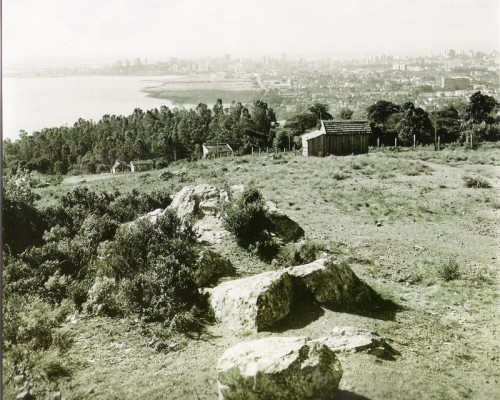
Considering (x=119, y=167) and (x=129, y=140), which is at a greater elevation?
(x=129, y=140)

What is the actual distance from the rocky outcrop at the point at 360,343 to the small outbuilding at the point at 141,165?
14636mm

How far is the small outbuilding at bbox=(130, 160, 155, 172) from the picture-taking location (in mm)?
20786

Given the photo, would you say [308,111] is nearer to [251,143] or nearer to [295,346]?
[251,143]

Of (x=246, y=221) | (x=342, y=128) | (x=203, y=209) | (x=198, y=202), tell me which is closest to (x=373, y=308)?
(x=246, y=221)

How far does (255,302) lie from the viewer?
8.98 metres

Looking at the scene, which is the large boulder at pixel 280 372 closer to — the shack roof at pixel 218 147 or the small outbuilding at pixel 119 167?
the small outbuilding at pixel 119 167

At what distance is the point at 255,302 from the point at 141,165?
544 inches

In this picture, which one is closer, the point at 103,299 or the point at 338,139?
the point at 103,299

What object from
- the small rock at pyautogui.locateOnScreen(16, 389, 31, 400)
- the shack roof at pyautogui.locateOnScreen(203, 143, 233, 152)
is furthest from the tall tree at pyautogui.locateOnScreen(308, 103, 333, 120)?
the small rock at pyautogui.locateOnScreen(16, 389, 31, 400)

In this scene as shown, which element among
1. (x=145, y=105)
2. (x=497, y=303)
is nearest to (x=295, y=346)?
(x=497, y=303)

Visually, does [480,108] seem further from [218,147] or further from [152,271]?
[152,271]

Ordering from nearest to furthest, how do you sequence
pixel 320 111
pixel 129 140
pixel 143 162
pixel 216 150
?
pixel 143 162, pixel 129 140, pixel 216 150, pixel 320 111

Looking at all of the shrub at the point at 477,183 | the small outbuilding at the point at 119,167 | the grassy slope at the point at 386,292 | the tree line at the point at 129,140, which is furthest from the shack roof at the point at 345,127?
the small outbuilding at the point at 119,167

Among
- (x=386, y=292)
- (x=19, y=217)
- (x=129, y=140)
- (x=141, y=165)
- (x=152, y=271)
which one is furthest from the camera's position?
(x=129, y=140)
